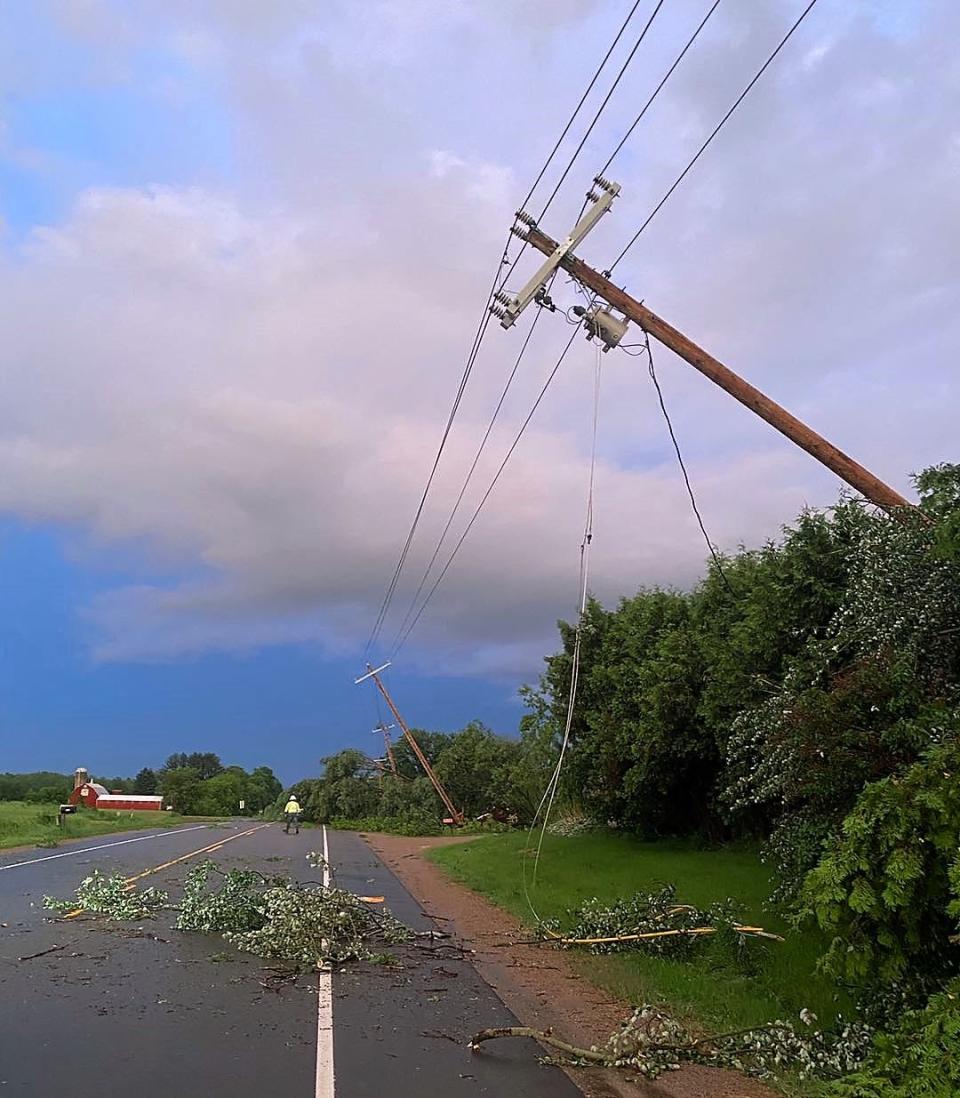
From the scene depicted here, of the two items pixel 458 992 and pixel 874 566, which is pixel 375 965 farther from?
pixel 874 566

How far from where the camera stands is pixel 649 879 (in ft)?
63.3

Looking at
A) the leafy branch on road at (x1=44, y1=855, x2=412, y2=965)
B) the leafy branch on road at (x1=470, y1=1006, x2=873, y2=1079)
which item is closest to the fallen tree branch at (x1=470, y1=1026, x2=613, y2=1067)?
the leafy branch on road at (x1=470, y1=1006, x2=873, y2=1079)

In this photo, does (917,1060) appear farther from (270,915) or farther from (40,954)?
(40,954)

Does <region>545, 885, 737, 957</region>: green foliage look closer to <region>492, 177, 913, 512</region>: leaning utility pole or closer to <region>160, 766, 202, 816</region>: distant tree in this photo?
<region>492, 177, 913, 512</region>: leaning utility pole

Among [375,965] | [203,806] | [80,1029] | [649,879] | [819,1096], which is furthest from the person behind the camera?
[203,806]

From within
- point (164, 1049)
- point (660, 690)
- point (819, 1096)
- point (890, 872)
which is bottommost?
point (819, 1096)

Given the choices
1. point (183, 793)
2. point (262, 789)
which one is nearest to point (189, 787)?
point (183, 793)

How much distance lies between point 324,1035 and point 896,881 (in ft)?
15.2

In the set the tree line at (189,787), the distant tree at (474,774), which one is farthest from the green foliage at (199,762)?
the distant tree at (474,774)

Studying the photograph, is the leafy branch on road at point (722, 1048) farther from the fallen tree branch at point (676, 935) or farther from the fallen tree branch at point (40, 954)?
the fallen tree branch at point (40, 954)

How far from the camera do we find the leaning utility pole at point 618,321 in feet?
48.7

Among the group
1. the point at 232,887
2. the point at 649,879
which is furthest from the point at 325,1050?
the point at 649,879

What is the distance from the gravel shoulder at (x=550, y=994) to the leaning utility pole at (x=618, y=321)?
8.36 metres

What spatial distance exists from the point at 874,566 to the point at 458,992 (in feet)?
22.2
